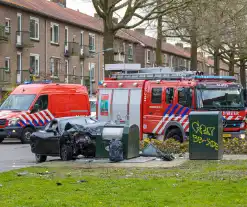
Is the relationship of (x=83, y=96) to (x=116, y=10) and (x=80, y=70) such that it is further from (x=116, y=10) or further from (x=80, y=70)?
(x=80, y=70)

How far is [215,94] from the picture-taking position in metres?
21.6

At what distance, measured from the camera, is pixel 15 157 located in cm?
2052

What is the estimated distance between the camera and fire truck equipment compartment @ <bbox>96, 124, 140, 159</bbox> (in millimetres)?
16719

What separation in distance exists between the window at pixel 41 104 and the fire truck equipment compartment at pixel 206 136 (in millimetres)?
11927

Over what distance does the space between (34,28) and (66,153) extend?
32.1 meters

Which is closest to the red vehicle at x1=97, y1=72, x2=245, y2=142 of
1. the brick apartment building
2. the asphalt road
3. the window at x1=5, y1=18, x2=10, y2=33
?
the asphalt road

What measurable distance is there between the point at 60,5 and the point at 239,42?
21.6 meters

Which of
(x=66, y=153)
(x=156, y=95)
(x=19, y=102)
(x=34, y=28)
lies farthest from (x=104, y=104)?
(x=34, y=28)

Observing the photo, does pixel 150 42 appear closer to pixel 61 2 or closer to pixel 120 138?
pixel 61 2

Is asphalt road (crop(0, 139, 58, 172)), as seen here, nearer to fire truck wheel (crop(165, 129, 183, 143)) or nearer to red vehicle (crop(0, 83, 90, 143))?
red vehicle (crop(0, 83, 90, 143))

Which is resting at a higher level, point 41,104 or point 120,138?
point 41,104

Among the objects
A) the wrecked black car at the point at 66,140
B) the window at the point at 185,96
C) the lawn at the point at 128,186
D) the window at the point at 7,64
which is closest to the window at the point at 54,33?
the window at the point at 7,64

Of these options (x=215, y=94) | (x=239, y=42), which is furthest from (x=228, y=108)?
(x=239, y=42)

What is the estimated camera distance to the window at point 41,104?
27.2m
